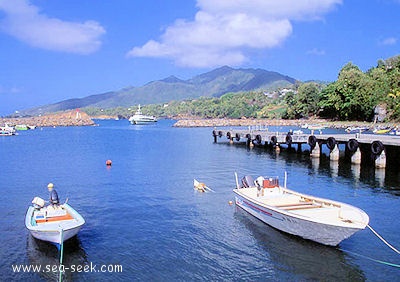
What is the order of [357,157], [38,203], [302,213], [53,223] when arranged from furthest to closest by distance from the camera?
[357,157] → [38,203] → [302,213] → [53,223]

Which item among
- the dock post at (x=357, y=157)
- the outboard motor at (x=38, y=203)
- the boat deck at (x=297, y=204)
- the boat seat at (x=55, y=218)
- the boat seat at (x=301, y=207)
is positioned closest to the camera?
the boat deck at (x=297, y=204)

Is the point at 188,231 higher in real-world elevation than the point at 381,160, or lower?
lower

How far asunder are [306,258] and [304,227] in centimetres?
160

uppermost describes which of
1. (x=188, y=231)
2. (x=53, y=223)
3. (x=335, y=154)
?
(x=335, y=154)

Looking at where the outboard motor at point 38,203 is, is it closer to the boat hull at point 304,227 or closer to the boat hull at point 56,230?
the boat hull at point 56,230

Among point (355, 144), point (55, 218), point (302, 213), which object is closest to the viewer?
point (302, 213)

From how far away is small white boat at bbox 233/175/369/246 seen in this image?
17281 mm

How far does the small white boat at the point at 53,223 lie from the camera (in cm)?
1747

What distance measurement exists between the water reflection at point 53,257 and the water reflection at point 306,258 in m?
8.91

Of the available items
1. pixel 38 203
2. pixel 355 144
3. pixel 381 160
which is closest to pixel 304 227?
pixel 38 203

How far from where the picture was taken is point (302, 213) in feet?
62.7

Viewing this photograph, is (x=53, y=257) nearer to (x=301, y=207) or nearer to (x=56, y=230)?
(x=56, y=230)

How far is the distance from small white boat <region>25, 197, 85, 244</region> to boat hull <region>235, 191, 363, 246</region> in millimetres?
9769

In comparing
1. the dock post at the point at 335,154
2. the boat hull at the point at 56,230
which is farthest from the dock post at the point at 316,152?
the boat hull at the point at 56,230
